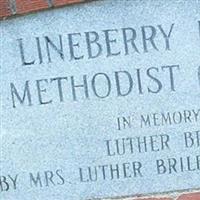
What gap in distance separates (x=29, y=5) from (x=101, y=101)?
1.19 feet

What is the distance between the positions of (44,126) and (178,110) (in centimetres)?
42

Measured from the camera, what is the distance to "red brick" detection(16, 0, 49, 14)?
1.95 metres

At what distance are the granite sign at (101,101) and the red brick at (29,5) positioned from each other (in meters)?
0.04

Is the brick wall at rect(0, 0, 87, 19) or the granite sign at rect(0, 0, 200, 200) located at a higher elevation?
the brick wall at rect(0, 0, 87, 19)

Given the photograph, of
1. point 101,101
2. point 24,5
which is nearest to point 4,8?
point 24,5

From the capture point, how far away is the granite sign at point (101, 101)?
6.56ft

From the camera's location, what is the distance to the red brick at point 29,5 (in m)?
1.95

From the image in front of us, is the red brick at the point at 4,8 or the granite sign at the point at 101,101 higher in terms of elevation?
the red brick at the point at 4,8

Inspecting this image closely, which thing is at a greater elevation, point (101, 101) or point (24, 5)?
point (24, 5)

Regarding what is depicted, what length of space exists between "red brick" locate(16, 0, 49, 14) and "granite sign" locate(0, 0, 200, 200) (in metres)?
0.04

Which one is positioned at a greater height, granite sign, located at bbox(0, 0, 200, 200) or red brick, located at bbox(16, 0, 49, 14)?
red brick, located at bbox(16, 0, 49, 14)

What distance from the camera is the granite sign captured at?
6.56 ft

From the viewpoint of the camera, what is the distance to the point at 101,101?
206 cm

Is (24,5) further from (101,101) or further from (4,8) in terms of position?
(101,101)
